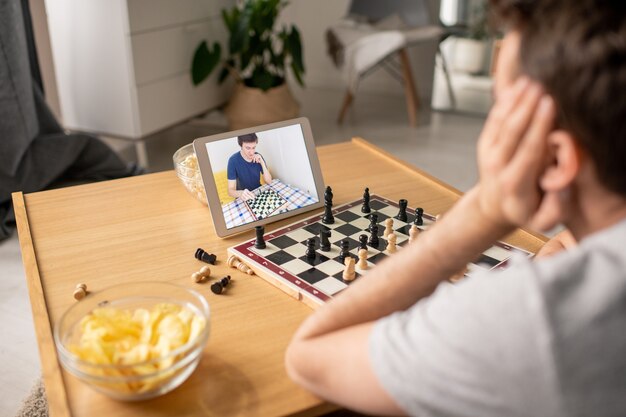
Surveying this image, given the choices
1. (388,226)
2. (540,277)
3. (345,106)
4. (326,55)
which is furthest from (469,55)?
(540,277)

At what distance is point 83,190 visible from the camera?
159 cm

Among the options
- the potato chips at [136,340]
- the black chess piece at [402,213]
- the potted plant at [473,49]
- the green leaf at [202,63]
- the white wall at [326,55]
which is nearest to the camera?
the potato chips at [136,340]

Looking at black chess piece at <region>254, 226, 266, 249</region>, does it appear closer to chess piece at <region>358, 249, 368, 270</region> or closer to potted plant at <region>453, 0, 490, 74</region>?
chess piece at <region>358, 249, 368, 270</region>

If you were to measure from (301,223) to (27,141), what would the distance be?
1.80 meters

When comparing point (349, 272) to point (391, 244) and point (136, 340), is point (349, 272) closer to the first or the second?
point (391, 244)

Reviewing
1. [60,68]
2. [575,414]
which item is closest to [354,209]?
[575,414]

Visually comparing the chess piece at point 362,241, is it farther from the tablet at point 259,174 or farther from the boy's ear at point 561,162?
the boy's ear at point 561,162

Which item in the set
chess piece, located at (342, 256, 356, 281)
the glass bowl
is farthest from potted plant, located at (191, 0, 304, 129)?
chess piece, located at (342, 256, 356, 281)

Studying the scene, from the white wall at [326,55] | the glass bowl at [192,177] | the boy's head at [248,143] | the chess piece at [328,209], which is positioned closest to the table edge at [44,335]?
the glass bowl at [192,177]

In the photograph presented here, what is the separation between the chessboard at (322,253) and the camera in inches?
45.2

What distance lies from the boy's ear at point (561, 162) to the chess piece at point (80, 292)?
84 cm

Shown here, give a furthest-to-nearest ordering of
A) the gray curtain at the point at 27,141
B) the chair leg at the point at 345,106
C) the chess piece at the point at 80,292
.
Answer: the chair leg at the point at 345,106 → the gray curtain at the point at 27,141 → the chess piece at the point at 80,292

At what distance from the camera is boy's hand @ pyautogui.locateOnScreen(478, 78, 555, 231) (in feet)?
2.02

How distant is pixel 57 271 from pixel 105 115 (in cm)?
205
